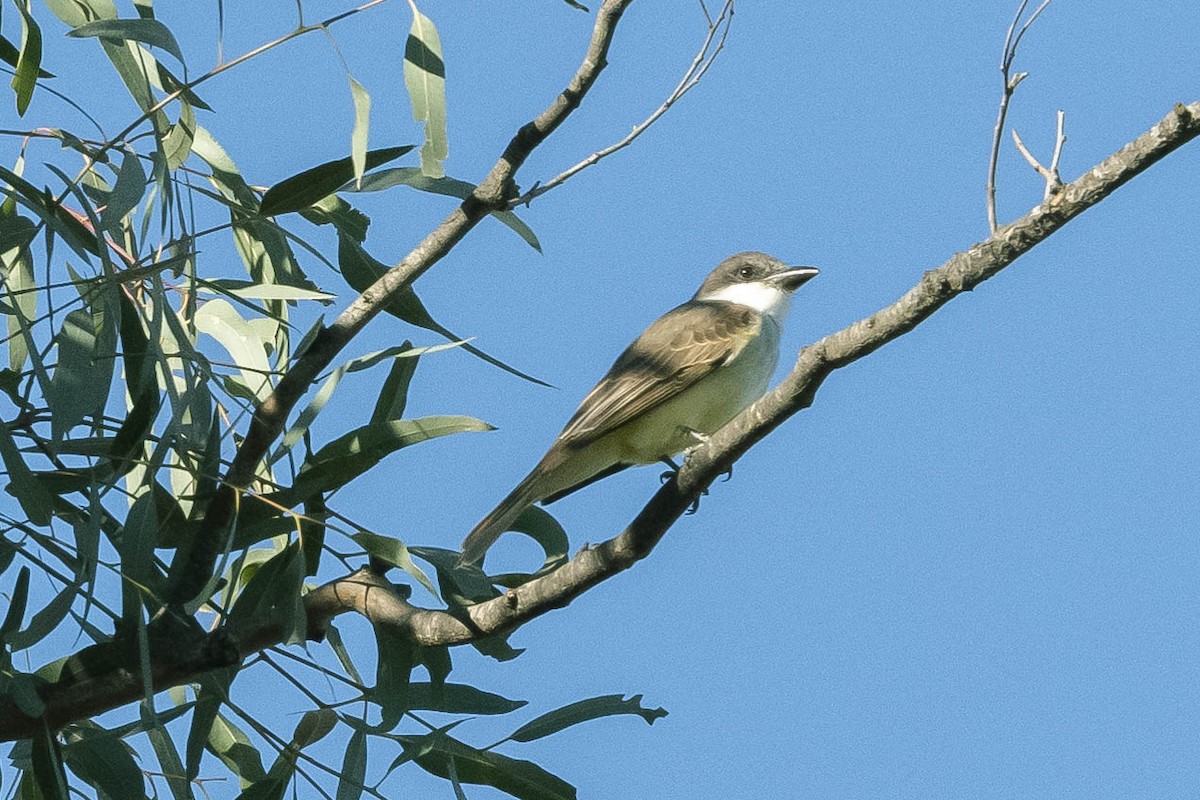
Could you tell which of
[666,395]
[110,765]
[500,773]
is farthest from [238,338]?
[666,395]

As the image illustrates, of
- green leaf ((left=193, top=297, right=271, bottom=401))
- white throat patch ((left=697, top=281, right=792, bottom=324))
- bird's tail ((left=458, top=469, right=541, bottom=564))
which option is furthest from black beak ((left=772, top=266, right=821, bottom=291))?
green leaf ((left=193, top=297, right=271, bottom=401))

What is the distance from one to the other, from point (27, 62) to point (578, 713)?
57.7 inches

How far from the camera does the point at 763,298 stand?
17.5 feet

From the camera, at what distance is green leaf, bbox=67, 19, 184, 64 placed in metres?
2.49

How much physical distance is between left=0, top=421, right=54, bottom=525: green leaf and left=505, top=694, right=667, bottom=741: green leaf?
3.06ft

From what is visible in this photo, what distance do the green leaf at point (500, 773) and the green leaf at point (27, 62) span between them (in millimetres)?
1331

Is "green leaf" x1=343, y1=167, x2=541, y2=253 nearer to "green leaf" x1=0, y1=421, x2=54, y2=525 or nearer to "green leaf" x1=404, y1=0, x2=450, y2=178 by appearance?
"green leaf" x1=404, y1=0, x2=450, y2=178

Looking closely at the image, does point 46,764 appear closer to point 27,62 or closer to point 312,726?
point 312,726

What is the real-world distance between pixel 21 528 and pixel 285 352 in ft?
2.65

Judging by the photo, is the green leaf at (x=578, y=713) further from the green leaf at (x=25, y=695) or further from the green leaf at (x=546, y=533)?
the green leaf at (x=25, y=695)

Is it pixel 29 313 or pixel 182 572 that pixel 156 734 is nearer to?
pixel 182 572

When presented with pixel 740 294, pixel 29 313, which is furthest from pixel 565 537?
pixel 740 294

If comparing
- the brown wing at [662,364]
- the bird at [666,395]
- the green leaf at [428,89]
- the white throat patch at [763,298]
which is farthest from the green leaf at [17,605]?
the white throat patch at [763,298]

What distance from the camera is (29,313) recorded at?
3.18 metres
